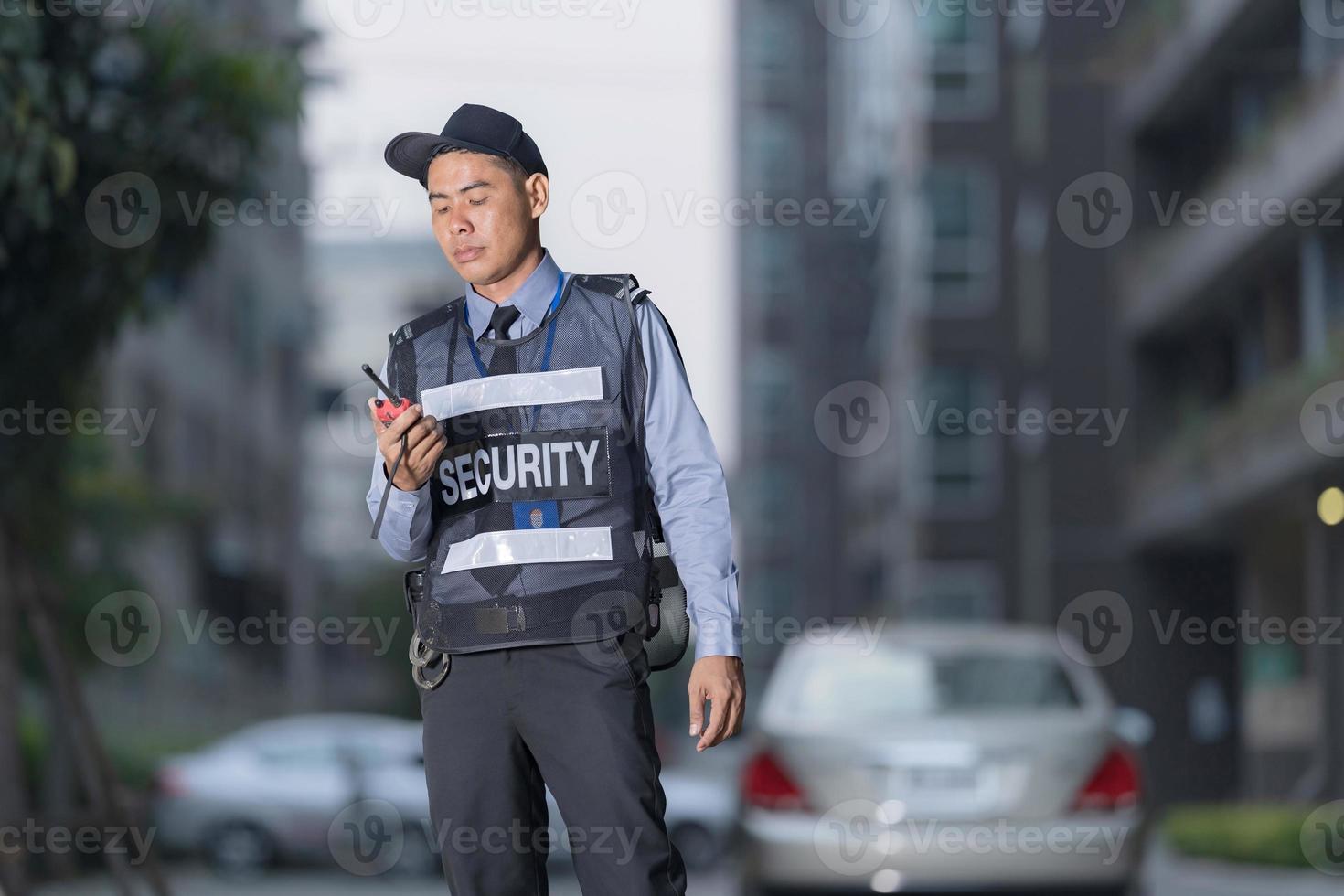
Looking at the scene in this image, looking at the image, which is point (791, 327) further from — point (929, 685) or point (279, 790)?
point (929, 685)

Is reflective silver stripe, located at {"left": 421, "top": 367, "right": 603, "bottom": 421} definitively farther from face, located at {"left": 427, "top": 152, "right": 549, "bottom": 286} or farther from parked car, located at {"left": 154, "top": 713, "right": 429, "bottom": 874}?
parked car, located at {"left": 154, "top": 713, "right": 429, "bottom": 874}

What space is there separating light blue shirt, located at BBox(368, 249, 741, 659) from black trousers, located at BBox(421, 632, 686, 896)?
0.64 feet

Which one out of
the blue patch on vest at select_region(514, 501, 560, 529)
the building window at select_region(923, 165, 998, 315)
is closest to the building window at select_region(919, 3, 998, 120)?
the building window at select_region(923, 165, 998, 315)

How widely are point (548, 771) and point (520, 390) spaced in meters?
0.70

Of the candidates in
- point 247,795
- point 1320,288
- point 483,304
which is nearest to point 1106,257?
point 1320,288

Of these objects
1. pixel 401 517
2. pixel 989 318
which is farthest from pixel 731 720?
pixel 989 318

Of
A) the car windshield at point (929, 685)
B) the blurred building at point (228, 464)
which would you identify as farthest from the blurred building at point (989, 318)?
the car windshield at point (929, 685)

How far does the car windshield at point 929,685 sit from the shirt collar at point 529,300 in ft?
16.1

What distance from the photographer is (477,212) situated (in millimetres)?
3719

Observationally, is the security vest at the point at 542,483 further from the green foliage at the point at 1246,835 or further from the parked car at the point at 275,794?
the green foliage at the point at 1246,835

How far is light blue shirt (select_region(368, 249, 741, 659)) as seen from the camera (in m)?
3.63

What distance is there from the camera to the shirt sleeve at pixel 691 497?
3629 mm

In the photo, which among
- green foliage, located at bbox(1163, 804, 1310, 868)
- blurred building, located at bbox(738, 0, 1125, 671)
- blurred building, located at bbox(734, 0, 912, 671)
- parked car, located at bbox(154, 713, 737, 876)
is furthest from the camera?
blurred building, located at bbox(734, 0, 912, 671)

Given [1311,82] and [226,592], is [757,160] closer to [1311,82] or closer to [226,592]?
[226,592]
